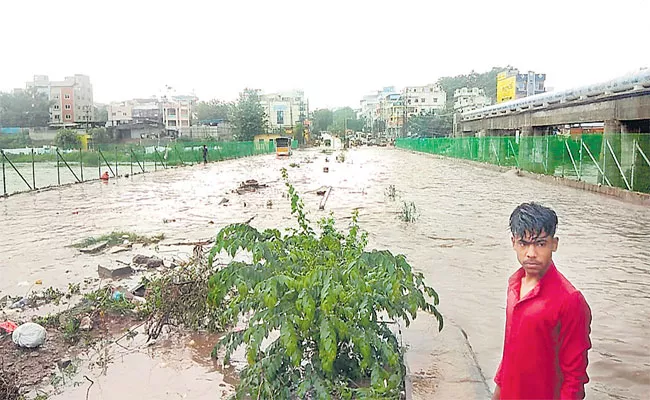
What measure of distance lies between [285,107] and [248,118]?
49609 mm

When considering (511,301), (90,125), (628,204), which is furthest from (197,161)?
(511,301)

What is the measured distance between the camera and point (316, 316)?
382cm

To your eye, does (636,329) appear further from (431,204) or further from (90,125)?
(90,125)

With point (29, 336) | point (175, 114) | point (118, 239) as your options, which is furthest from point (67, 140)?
point (29, 336)

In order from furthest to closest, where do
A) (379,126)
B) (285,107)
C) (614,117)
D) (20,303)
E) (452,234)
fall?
(379,126) → (285,107) → (614,117) → (452,234) → (20,303)

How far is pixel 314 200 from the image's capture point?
1986 centimetres

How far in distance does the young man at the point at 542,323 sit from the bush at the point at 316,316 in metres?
1.24

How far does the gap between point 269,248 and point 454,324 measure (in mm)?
2609

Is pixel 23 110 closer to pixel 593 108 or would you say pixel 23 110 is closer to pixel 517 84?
pixel 517 84

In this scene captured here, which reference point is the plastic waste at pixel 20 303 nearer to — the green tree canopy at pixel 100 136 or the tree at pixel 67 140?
the tree at pixel 67 140

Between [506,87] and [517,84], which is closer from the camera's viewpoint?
[506,87]

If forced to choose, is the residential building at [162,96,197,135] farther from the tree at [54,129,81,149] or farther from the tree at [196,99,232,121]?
the tree at [54,129,81,149]

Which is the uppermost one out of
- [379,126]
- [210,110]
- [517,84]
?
[210,110]

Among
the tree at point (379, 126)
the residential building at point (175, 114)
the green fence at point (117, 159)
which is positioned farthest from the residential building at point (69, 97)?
the tree at point (379, 126)
